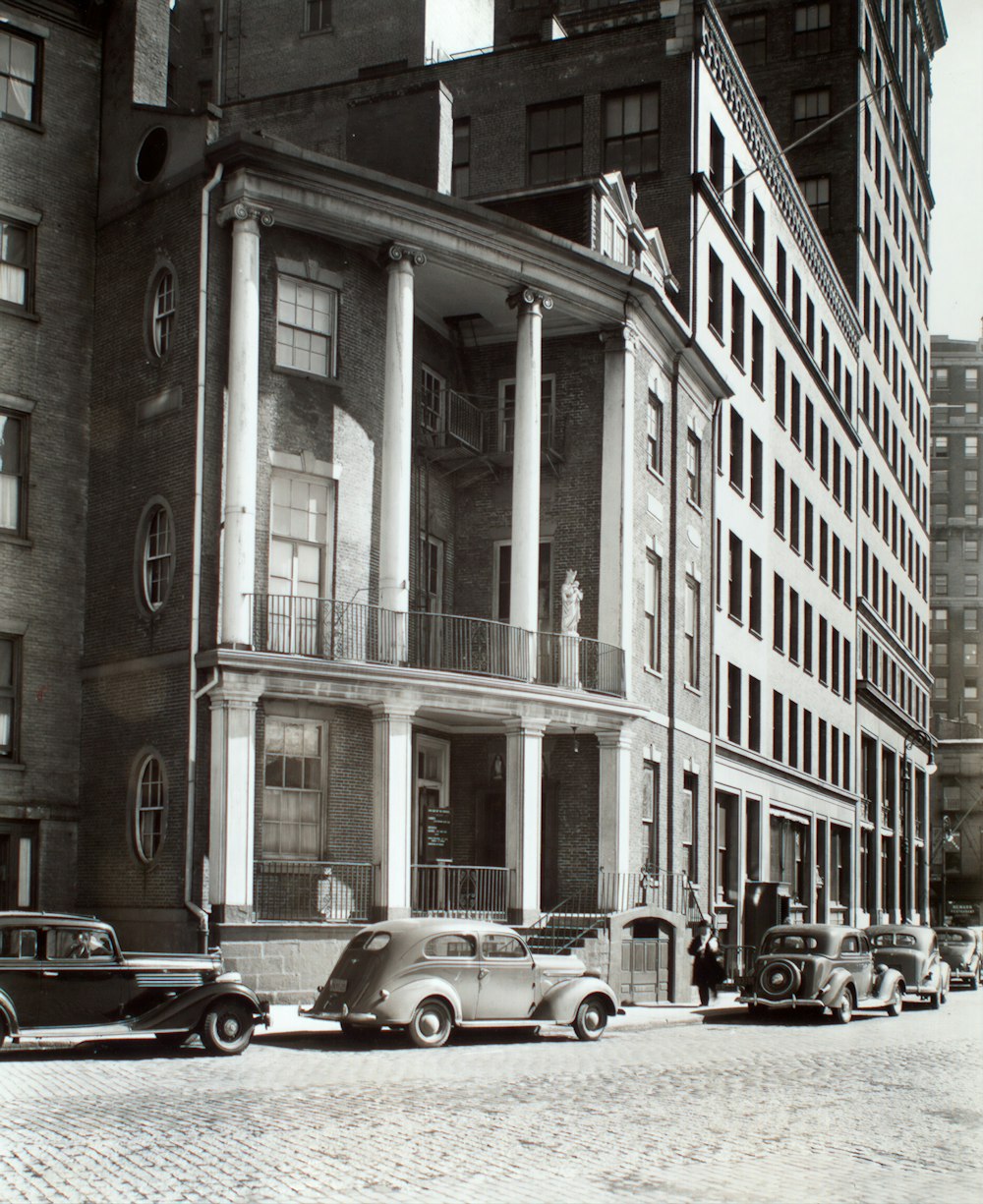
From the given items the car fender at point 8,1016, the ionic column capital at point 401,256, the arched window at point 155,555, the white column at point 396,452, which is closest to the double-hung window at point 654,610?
the white column at point 396,452

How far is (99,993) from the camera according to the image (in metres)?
17.5

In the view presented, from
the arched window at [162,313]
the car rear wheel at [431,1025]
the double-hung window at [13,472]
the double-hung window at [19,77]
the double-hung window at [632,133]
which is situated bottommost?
the car rear wheel at [431,1025]

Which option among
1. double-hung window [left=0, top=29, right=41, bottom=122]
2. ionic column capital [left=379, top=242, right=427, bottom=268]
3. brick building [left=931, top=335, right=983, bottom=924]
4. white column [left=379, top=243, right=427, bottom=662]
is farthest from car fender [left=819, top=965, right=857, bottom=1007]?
brick building [left=931, top=335, right=983, bottom=924]

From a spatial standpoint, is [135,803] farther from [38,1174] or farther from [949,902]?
[949,902]

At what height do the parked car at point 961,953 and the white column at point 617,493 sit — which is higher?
the white column at point 617,493

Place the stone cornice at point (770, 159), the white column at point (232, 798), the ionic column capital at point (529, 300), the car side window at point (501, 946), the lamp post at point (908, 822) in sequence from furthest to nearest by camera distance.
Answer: the lamp post at point (908, 822) < the stone cornice at point (770, 159) < the ionic column capital at point (529, 300) < the white column at point (232, 798) < the car side window at point (501, 946)

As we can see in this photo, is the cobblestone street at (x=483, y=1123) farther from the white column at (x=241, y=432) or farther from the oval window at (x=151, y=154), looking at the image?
the oval window at (x=151, y=154)

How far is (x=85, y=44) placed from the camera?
29.2 meters

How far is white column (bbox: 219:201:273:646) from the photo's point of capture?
2517cm

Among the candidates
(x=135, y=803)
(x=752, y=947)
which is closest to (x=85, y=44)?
(x=135, y=803)

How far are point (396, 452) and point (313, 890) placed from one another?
7.33m

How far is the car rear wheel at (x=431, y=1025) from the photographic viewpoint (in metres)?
19.1

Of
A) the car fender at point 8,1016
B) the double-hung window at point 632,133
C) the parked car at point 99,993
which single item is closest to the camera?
the car fender at point 8,1016

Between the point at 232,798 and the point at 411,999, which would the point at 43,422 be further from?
the point at 411,999
